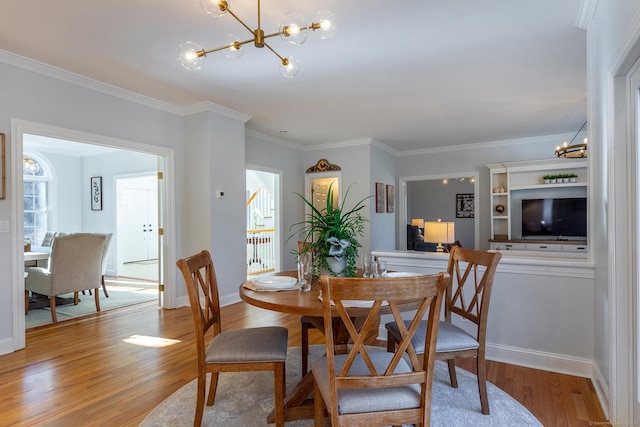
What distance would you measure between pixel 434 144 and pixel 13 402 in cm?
644

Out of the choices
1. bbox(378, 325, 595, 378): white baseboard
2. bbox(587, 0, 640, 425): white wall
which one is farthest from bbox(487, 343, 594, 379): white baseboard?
bbox(587, 0, 640, 425): white wall

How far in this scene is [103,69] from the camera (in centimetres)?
317

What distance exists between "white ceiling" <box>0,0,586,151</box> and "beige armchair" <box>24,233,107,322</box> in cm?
179

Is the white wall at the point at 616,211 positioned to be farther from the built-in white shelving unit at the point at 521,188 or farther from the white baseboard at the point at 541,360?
the built-in white shelving unit at the point at 521,188

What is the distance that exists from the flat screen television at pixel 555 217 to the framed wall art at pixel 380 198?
2.37 m

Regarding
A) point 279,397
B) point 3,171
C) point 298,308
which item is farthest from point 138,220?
point 298,308

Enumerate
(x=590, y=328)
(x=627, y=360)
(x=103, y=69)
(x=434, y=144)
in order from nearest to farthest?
(x=627, y=360), (x=590, y=328), (x=103, y=69), (x=434, y=144)

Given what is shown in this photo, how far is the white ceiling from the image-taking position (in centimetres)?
230

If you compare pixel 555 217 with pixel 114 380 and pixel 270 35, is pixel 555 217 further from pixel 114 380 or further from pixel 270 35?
pixel 114 380

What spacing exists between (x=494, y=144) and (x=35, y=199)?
8.49 meters

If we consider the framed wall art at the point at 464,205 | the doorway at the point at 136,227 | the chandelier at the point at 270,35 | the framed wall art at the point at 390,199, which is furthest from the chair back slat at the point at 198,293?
the framed wall art at the point at 464,205

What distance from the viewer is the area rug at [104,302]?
3.83m

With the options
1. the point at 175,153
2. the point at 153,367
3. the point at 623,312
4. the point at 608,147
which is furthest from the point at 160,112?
the point at 623,312

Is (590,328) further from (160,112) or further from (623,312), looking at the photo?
(160,112)
